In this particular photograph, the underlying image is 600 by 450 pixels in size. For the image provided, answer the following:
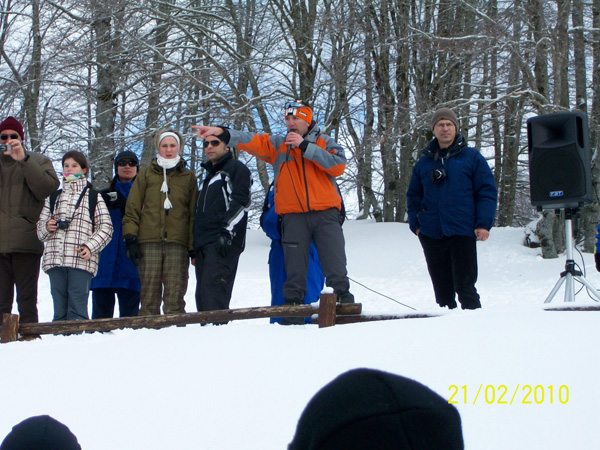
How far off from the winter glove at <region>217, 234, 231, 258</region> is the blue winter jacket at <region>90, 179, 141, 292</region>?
3.24 feet

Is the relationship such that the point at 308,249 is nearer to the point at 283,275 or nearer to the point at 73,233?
the point at 283,275

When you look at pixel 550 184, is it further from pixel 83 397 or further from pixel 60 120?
pixel 60 120

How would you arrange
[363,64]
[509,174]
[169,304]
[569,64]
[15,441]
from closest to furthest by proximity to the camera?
[15,441]
[169,304]
[569,64]
[363,64]
[509,174]

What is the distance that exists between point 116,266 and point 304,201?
1726mm

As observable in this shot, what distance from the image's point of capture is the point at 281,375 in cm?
360

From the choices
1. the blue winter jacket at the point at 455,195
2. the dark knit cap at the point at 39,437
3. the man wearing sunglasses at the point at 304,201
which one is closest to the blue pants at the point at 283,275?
the man wearing sunglasses at the point at 304,201

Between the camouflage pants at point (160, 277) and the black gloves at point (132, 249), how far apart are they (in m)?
0.05

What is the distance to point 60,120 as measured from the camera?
16078 mm

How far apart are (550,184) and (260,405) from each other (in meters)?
3.35

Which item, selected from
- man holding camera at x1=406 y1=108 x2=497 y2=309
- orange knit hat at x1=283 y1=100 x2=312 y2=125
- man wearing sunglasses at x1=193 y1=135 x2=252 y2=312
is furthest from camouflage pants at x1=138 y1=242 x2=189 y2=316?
man holding camera at x1=406 y1=108 x2=497 y2=309

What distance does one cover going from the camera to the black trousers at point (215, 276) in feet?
16.7

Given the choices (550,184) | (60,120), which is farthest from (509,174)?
(550,184)

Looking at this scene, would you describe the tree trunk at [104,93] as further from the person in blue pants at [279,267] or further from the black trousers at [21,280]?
the person in blue pants at [279,267]

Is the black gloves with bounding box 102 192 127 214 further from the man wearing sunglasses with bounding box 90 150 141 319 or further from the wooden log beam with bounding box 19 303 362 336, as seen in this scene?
the wooden log beam with bounding box 19 303 362 336
